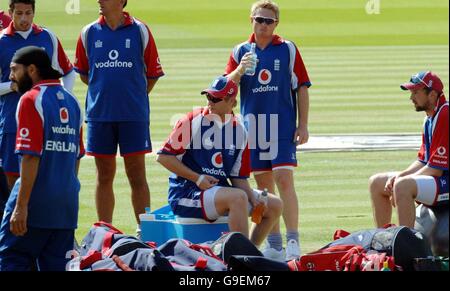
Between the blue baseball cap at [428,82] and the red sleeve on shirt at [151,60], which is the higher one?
the red sleeve on shirt at [151,60]

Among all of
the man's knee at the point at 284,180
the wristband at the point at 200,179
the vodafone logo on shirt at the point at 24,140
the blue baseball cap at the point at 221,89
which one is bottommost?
the man's knee at the point at 284,180

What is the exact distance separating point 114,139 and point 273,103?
1.31m

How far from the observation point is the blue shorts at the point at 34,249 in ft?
25.0

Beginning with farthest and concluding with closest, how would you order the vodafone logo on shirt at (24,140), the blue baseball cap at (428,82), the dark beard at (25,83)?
the blue baseball cap at (428,82) < the dark beard at (25,83) < the vodafone logo on shirt at (24,140)

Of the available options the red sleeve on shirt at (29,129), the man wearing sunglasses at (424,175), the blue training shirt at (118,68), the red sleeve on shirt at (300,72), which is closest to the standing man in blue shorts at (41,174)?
the red sleeve on shirt at (29,129)

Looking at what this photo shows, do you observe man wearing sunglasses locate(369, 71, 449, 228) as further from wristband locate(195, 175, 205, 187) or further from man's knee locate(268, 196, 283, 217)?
wristband locate(195, 175, 205, 187)

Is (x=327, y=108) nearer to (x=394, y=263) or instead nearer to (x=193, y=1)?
(x=394, y=263)

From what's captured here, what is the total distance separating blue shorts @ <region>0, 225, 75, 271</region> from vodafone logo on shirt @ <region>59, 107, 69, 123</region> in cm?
69

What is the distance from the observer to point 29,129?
7516 millimetres

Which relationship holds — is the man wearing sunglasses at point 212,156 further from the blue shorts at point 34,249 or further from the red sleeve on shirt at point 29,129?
the red sleeve on shirt at point 29,129

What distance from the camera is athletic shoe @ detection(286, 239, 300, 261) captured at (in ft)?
31.4

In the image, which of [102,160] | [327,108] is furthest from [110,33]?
[327,108]

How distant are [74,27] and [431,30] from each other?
933 centimetres

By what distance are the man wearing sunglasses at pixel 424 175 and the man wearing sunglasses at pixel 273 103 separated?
784mm
